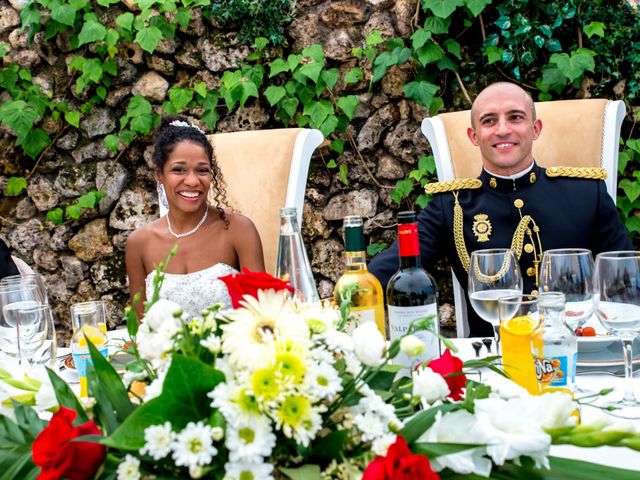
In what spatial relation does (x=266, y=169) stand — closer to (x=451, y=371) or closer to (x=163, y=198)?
(x=163, y=198)

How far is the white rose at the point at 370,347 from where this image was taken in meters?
0.57

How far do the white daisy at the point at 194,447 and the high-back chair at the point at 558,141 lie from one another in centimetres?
165

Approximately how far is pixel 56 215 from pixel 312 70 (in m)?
1.48

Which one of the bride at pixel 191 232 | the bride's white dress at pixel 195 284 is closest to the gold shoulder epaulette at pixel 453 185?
the bride at pixel 191 232

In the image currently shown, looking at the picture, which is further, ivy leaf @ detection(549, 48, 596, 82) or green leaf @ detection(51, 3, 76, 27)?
green leaf @ detection(51, 3, 76, 27)

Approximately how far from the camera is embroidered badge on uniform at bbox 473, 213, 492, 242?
2.17m

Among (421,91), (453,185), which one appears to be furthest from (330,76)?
(453,185)

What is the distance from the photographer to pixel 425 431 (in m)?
0.58

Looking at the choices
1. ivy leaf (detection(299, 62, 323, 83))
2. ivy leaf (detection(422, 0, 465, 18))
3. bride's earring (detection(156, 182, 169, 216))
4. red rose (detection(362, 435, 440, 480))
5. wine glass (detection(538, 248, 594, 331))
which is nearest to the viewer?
red rose (detection(362, 435, 440, 480))

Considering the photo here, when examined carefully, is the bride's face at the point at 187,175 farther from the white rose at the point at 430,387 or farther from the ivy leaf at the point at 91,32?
the white rose at the point at 430,387

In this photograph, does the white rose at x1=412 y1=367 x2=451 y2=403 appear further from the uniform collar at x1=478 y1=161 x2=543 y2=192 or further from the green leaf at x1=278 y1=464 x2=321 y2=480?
the uniform collar at x1=478 y1=161 x2=543 y2=192

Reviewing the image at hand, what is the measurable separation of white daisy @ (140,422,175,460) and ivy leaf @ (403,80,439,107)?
2626 millimetres

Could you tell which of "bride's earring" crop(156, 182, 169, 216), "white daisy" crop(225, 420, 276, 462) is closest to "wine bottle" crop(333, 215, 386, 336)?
"white daisy" crop(225, 420, 276, 462)

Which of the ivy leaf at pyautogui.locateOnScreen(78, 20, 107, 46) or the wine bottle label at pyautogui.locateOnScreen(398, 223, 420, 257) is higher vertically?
the ivy leaf at pyautogui.locateOnScreen(78, 20, 107, 46)
